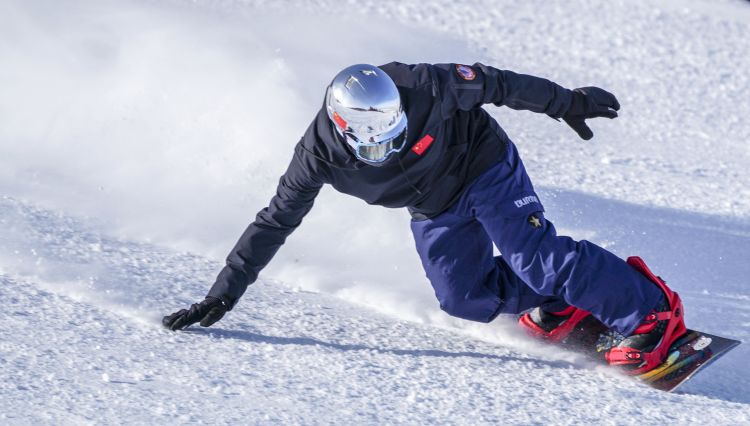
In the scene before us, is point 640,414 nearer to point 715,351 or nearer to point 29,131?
point 715,351

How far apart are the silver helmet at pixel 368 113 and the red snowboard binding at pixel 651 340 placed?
1041 mm

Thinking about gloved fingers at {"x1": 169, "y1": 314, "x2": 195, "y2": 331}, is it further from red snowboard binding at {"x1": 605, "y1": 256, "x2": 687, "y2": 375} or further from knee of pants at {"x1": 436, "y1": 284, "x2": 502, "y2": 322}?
red snowboard binding at {"x1": 605, "y1": 256, "x2": 687, "y2": 375}

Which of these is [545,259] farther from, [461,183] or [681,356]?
[681,356]

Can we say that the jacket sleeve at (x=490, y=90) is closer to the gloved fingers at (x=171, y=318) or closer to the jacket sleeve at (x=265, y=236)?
the jacket sleeve at (x=265, y=236)

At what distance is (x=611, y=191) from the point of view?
5586mm

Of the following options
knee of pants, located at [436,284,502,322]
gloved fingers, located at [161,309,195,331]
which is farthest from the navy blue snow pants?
gloved fingers, located at [161,309,195,331]

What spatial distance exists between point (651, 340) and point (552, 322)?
0.47m

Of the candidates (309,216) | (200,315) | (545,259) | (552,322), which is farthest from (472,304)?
(309,216)

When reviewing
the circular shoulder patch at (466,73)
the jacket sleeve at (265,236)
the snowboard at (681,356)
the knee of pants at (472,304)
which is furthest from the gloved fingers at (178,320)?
the snowboard at (681,356)

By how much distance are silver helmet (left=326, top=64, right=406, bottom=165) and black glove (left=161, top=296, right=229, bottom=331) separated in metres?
0.73

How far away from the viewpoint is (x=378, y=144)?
3.24 m

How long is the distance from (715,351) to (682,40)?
503 cm

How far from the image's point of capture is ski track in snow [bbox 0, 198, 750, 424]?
294 centimetres

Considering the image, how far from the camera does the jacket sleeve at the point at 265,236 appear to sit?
347 cm
